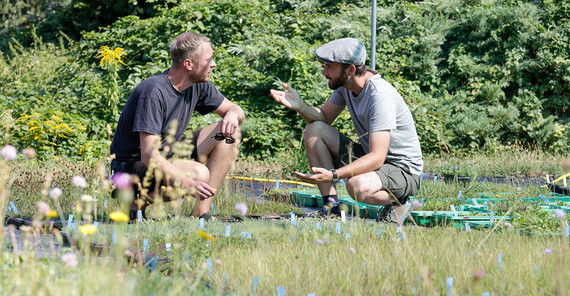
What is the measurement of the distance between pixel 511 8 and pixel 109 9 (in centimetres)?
904

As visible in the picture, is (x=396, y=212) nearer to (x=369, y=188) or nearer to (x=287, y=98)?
(x=369, y=188)

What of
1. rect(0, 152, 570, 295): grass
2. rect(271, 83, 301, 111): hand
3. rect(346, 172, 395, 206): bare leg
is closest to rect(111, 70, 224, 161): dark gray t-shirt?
rect(271, 83, 301, 111): hand

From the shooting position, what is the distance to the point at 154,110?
389 cm

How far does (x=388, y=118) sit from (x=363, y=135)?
0.20m

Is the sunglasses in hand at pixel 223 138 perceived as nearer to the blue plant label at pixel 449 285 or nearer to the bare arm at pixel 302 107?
the bare arm at pixel 302 107

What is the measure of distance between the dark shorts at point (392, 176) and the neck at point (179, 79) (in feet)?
3.98

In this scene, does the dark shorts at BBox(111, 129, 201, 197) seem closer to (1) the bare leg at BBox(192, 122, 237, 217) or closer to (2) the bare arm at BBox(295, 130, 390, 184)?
(1) the bare leg at BBox(192, 122, 237, 217)

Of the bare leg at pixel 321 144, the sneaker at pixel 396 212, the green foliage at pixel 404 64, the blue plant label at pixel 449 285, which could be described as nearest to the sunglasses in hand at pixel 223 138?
the bare leg at pixel 321 144

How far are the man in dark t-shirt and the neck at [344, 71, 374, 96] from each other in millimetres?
847

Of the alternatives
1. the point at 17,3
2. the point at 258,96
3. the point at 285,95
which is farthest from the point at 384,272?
the point at 17,3

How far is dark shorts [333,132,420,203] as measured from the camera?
4.00 metres

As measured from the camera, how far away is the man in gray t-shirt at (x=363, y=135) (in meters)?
3.86

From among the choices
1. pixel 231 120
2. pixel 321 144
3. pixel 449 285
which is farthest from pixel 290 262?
pixel 321 144

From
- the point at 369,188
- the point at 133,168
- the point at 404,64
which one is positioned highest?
the point at 404,64
